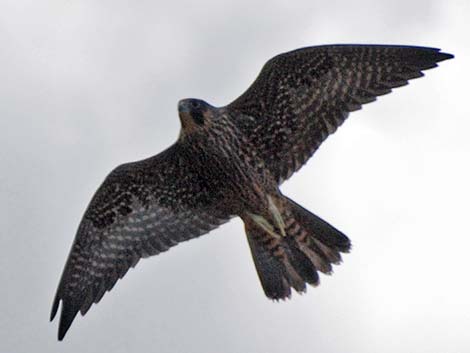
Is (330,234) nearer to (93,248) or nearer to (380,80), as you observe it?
(380,80)

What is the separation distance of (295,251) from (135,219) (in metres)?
2.06

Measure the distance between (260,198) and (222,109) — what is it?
113cm

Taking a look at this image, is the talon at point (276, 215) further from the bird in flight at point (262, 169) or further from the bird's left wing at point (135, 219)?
the bird's left wing at point (135, 219)

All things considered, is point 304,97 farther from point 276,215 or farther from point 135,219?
point 135,219

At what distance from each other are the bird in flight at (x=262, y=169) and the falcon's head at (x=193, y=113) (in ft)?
0.04

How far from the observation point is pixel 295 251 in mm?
16047

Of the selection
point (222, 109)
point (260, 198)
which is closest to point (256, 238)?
point (260, 198)

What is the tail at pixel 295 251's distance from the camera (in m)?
15.8

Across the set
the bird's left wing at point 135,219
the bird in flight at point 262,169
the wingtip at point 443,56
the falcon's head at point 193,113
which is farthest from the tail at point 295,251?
the wingtip at point 443,56

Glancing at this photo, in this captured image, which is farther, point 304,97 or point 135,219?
point 135,219

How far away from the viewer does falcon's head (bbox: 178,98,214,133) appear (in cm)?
1595

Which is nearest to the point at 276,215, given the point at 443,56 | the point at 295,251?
the point at 295,251

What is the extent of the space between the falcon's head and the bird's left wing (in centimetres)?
55

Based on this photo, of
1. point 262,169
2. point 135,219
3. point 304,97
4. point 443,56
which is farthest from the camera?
point 135,219
